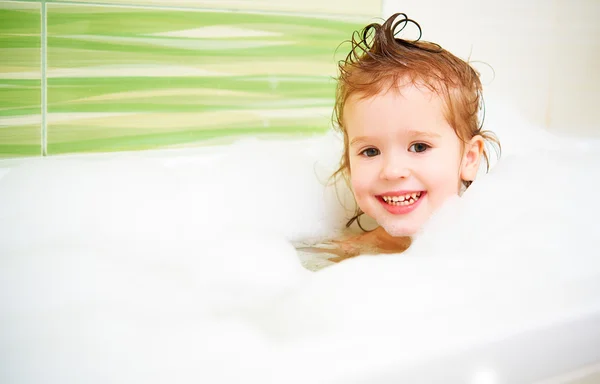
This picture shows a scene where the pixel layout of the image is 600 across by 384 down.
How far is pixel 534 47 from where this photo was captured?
77.5 inches

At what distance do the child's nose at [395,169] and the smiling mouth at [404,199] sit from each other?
0.06 meters

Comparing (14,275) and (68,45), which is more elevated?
(68,45)

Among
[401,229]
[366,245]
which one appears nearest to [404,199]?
[401,229]

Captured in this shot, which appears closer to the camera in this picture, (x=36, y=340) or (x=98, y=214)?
(x=36, y=340)

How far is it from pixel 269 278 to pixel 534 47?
4.44ft

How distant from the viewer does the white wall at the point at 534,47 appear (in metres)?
1.80

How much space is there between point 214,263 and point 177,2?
67cm

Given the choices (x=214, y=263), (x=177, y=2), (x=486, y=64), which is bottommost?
(x=214, y=263)

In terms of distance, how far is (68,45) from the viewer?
134 cm

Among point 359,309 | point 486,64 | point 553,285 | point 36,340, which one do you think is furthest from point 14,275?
point 486,64

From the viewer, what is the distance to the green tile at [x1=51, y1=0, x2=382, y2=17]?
1.41m

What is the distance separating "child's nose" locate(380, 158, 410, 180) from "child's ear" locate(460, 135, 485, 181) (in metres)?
0.14

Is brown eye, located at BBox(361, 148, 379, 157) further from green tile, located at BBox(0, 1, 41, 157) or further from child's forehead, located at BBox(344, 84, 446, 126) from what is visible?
green tile, located at BBox(0, 1, 41, 157)

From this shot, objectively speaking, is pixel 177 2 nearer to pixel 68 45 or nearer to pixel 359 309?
pixel 68 45
